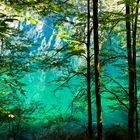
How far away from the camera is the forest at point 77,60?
9352 mm

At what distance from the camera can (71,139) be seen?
58.8 feet

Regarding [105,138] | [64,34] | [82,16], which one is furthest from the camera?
[105,138]

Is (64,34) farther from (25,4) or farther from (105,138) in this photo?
(105,138)

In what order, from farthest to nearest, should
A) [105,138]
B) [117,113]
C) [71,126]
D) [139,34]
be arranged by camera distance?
[117,113]
[71,126]
[105,138]
[139,34]

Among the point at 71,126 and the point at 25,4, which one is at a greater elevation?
the point at 25,4

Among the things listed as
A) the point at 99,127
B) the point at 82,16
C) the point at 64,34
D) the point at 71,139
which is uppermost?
the point at 82,16

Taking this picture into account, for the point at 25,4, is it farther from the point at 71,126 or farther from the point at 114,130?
the point at 71,126

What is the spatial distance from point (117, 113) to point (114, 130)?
10010mm

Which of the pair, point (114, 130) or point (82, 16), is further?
point (114, 130)

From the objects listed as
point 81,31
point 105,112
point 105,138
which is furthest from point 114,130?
point 105,112

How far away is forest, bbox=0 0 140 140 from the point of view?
935cm

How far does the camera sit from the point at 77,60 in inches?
776

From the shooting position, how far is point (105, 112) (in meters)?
30.6

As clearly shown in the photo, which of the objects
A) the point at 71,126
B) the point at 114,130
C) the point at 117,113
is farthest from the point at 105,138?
the point at 117,113
